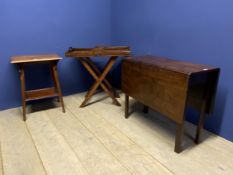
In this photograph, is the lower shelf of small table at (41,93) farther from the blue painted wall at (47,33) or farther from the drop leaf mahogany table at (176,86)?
the drop leaf mahogany table at (176,86)

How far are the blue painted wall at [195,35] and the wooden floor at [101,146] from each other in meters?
0.36

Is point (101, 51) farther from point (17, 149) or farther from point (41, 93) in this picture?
point (17, 149)

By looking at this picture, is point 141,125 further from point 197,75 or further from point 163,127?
point 197,75

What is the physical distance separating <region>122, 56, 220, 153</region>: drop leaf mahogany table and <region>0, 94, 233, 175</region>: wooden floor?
188 mm

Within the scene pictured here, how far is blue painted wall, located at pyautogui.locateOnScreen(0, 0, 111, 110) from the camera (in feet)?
7.50

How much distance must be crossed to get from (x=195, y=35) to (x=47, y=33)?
5.81 feet

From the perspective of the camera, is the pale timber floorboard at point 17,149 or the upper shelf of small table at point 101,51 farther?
the upper shelf of small table at point 101,51

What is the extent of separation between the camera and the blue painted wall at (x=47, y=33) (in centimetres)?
229

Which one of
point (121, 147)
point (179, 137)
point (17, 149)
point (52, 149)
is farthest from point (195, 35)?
point (17, 149)

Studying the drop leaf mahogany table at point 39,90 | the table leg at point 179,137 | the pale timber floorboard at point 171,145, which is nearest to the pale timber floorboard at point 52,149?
the drop leaf mahogany table at point 39,90

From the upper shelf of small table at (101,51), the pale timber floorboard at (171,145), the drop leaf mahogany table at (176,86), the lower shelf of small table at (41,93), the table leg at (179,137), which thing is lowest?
the pale timber floorboard at (171,145)

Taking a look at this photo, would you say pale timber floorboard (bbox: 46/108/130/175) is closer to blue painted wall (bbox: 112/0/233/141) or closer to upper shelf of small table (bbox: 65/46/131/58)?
upper shelf of small table (bbox: 65/46/131/58)

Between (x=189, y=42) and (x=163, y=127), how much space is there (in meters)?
0.93

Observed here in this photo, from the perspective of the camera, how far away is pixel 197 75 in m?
1.51
